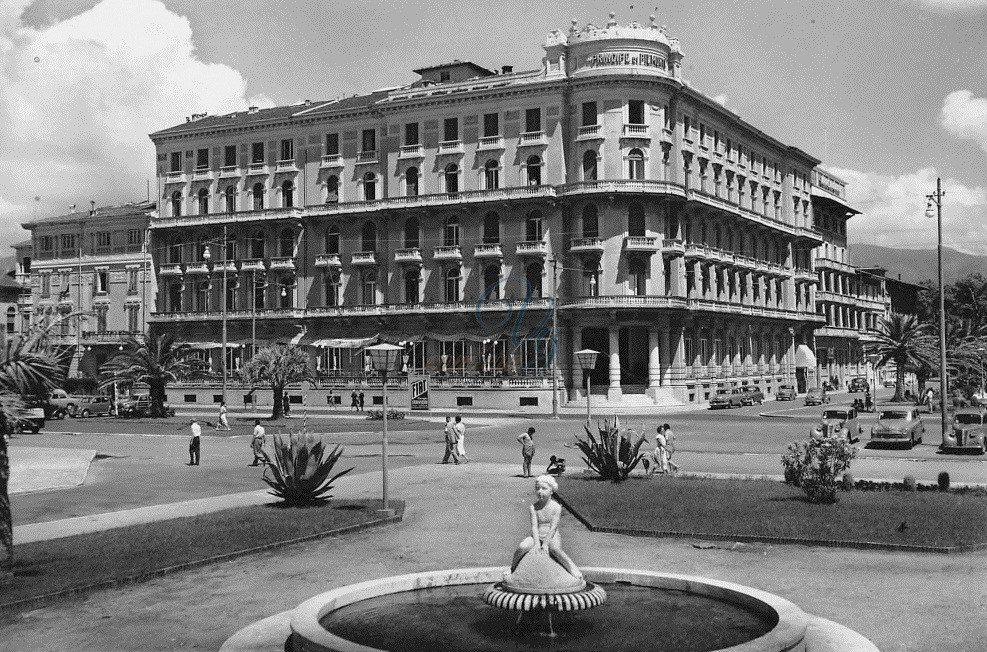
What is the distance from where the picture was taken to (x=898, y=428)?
3556 centimetres

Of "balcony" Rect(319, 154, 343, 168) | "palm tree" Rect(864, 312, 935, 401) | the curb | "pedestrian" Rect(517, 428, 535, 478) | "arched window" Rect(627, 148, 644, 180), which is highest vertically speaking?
"balcony" Rect(319, 154, 343, 168)

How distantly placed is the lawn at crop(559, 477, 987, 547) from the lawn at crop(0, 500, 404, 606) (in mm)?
4764

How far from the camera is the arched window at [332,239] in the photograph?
238 feet

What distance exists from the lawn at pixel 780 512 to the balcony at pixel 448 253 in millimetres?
44544

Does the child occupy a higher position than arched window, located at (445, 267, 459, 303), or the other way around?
arched window, located at (445, 267, 459, 303)

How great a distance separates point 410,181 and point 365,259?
6.28 meters

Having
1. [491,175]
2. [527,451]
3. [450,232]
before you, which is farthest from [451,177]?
[527,451]

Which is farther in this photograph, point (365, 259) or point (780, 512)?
point (365, 259)

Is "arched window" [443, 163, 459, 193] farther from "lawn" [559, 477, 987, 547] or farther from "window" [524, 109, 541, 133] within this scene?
"lawn" [559, 477, 987, 547]

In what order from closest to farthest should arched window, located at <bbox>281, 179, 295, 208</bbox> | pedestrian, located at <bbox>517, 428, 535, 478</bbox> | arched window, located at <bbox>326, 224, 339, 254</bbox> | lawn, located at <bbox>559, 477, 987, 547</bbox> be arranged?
lawn, located at <bbox>559, 477, 987, 547</bbox> < pedestrian, located at <bbox>517, 428, 535, 478</bbox> < arched window, located at <bbox>326, 224, 339, 254</bbox> < arched window, located at <bbox>281, 179, 295, 208</bbox>

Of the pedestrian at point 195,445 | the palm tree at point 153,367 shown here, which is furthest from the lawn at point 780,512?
the palm tree at point 153,367

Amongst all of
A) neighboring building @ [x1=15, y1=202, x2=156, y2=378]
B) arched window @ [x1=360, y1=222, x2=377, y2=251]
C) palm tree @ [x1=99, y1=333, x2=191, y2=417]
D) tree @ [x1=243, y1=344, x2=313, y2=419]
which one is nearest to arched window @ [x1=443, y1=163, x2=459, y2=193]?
arched window @ [x1=360, y1=222, x2=377, y2=251]

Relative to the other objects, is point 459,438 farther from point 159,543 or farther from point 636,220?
point 636,220

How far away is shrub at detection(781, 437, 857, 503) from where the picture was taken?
66.2 feet
